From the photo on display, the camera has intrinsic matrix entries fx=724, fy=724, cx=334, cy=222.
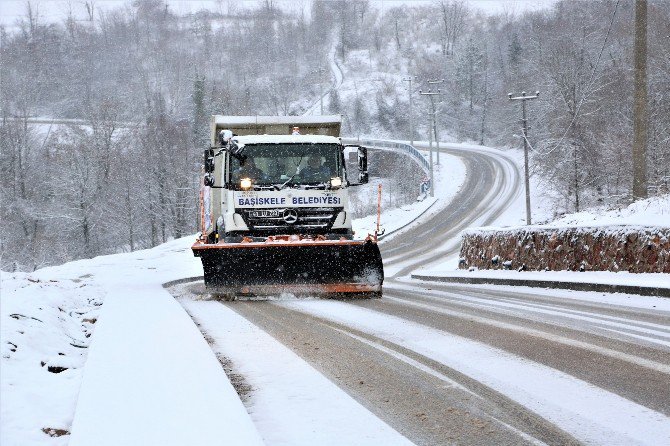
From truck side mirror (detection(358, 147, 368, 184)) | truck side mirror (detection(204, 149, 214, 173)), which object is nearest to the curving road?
truck side mirror (detection(358, 147, 368, 184))

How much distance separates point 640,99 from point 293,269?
45.0 ft

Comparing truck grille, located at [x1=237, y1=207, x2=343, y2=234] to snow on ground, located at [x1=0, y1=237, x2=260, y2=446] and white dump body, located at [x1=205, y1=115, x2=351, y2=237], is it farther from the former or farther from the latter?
snow on ground, located at [x1=0, y1=237, x2=260, y2=446]

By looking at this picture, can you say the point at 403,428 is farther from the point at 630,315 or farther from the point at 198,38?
the point at 198,38

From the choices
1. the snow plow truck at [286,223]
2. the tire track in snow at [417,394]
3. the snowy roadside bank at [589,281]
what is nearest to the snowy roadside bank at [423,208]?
the snowy roadside bank at [589,281]

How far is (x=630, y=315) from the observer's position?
27.5ft

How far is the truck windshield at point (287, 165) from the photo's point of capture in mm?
12469

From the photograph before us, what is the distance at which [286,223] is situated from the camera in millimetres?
12266

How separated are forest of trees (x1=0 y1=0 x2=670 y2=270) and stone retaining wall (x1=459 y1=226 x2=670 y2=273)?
35.2ft

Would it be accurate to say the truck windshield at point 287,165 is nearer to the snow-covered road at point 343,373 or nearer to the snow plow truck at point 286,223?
the snow plow truck at point 286,223

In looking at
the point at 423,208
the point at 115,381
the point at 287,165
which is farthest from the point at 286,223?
the point at 423,208

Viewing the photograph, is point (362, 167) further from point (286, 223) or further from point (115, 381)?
point (115, 381)

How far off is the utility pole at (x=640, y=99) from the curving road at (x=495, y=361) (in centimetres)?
1121

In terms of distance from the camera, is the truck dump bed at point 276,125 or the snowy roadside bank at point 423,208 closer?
the truck dump bed at point 276,125

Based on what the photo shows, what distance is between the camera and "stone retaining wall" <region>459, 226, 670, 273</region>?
11953 millimetres
